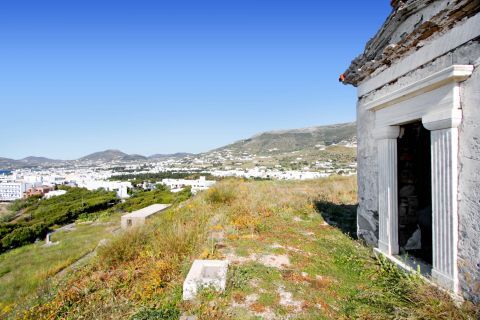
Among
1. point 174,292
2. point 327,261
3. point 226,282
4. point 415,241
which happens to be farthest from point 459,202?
point 174,292

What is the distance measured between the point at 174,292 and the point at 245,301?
847 millimetres

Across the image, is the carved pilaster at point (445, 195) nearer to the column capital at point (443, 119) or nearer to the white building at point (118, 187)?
the column capital at point (443, 119)

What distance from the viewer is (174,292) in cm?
316

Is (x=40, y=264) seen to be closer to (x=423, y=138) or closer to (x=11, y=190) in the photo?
(x=423, y=138)

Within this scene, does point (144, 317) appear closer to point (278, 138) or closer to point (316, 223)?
point (316, 223)

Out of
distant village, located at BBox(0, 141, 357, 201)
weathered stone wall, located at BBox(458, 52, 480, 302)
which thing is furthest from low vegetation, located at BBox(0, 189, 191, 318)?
distant village, located at BBox(0, 141, 357, 201)

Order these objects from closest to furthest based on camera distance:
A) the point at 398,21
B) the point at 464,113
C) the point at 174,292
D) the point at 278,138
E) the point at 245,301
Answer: the point at 464,113 → the point at 245,301 → the point at 174,292 → the point at 398,21 → the point at 278,138

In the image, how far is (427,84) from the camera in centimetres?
283

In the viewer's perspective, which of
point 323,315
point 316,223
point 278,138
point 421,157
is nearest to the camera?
point 323,315

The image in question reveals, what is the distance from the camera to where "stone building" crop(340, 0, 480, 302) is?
2475 millimetres

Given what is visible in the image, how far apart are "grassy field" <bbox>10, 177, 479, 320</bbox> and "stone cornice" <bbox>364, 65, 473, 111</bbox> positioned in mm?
2012

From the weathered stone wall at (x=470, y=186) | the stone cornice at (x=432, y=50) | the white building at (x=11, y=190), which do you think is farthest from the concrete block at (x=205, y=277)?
the white building at (x=11, y=190)

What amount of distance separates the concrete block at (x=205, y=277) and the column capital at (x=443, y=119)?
2829 millimetres

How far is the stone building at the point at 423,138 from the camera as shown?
247cm
